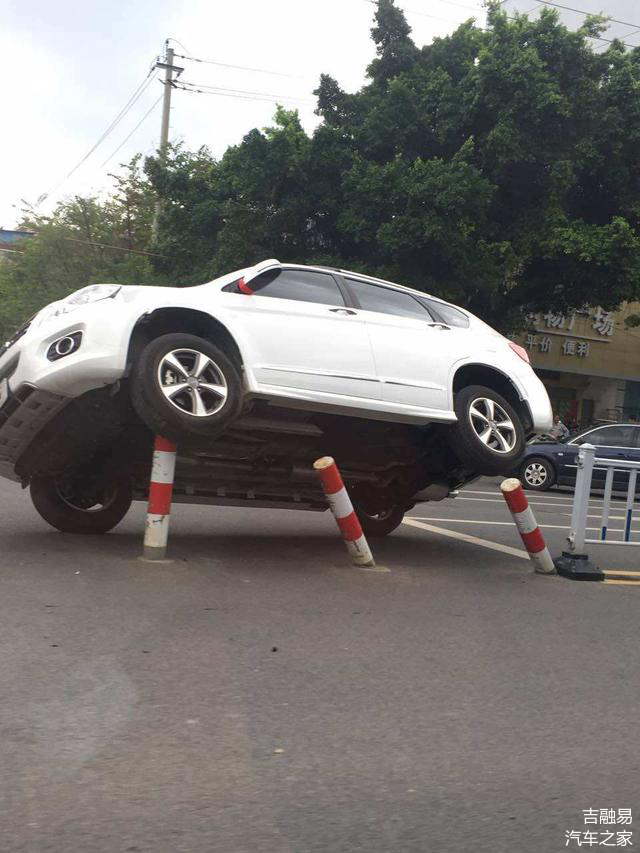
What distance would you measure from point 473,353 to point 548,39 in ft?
51.8

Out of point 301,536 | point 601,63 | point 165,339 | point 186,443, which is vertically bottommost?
point 301,536

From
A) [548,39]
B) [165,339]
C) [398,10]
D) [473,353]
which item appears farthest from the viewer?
[398,10]

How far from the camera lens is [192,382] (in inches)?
242

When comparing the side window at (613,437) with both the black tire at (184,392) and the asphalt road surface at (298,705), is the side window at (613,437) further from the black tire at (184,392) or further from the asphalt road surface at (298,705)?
the black tire at (184,392)

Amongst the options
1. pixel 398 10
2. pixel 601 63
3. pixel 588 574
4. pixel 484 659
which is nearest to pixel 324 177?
pixel 398 10

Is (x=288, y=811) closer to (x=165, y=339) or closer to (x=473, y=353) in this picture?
(x=165, y=339)

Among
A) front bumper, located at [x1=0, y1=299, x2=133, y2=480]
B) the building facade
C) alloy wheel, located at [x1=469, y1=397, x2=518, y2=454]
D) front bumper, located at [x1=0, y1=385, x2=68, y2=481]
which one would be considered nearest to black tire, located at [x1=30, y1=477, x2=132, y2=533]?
front bumper, located at [x1=0, y1=385, x2=68, y2=481]

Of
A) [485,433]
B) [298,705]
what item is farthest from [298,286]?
[298,705]

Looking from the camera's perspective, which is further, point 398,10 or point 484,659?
point 398,10

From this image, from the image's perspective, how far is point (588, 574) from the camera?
7.79m

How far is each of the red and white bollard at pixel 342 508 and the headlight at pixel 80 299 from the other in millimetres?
1951

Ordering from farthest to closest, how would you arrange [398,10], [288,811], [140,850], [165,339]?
[398,10], [165,339], [288,811], [140,850]

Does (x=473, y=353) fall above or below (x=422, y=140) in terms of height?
below

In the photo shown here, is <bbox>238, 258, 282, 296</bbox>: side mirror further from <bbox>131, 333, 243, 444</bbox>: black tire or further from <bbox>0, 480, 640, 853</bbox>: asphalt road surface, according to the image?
<bbox>0, 480, 640, 853</bbox>: asphalt road surface
